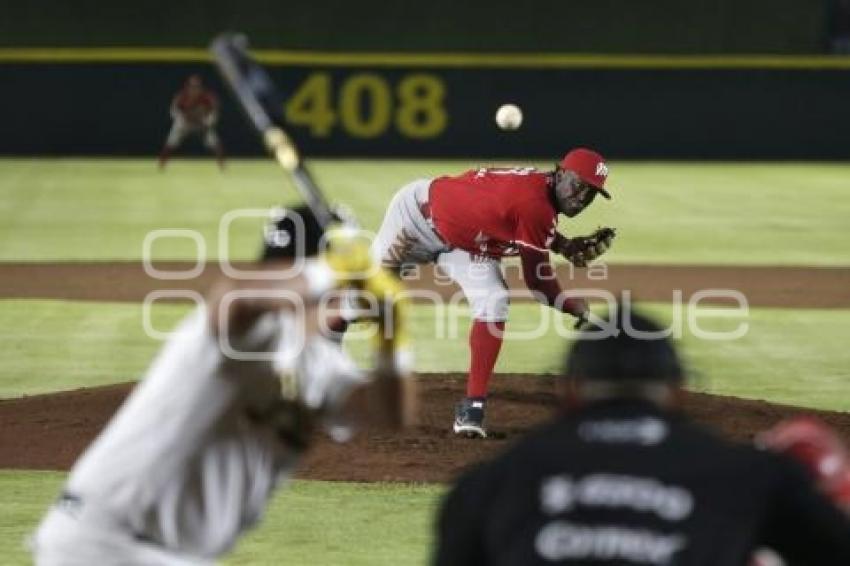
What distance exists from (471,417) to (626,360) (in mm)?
6600

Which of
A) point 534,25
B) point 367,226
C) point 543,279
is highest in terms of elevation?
point 534,25

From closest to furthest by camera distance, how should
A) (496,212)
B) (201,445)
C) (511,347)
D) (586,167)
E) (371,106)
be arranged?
(201,445)
(586,167)
(496,212)
(511,347)
(371,106)

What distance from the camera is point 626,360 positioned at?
3.50 meters

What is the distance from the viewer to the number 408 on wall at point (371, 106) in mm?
35188

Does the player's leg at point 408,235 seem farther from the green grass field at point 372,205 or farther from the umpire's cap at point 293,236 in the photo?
the green grass field at point 372,205

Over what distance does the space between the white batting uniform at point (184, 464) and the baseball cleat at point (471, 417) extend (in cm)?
539

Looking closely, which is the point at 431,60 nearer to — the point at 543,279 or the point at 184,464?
the point at 543,279

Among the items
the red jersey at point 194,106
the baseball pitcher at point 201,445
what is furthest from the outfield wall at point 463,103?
the baseball pitcher at point 201,445

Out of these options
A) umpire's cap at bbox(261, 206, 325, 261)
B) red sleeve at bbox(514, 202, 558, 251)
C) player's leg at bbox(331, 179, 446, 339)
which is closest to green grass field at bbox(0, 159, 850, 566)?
red sleeve at bbox(514, 202, 558, 251)

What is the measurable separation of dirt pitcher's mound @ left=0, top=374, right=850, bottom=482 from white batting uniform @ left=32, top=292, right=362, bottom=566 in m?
4.58

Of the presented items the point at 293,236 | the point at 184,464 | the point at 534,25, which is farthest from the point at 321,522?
the point at 534,25

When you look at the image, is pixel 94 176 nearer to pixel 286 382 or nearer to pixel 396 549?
pixel 396 549

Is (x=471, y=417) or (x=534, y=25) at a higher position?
(x=534, y=25)

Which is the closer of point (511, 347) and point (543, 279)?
point (543, 279)
